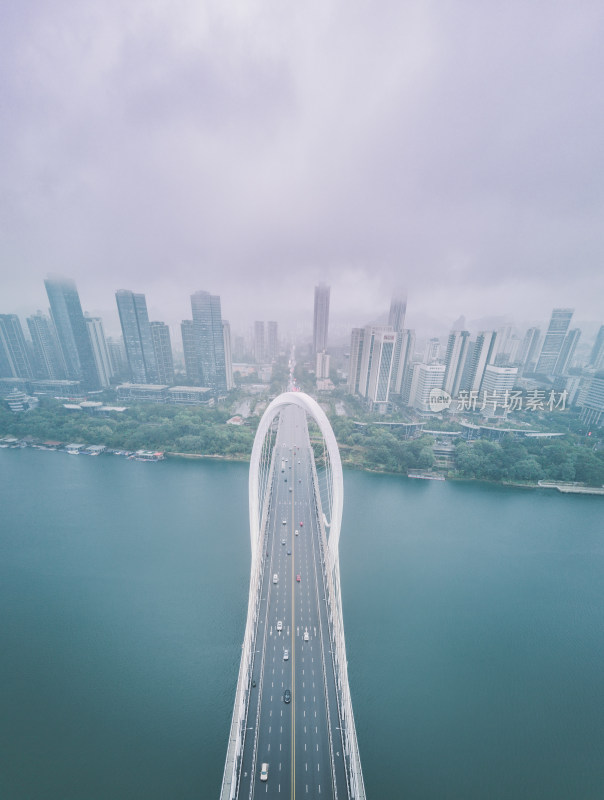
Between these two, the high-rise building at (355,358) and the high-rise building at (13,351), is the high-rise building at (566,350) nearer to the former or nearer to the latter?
the high-rise building at (355,358)

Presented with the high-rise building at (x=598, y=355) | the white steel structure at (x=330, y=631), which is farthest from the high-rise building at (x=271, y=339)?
the high-rise building at (x=598, y=355)

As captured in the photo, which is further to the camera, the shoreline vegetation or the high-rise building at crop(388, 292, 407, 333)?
the high-rise building at crop(388, 292, 407, 333)

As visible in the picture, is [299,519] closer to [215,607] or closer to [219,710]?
[215,607]

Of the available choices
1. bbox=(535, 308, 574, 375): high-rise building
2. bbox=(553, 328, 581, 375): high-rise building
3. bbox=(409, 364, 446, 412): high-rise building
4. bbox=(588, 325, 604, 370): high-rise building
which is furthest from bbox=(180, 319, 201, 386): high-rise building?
bbox=(588, 325, 604, 370): high-rise building

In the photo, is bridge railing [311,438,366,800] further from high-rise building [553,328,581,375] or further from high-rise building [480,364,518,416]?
high-rise building [553,328,581,375]

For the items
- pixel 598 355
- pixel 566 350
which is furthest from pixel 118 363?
pixel 598 355

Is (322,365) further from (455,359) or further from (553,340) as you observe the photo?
(553,340)
